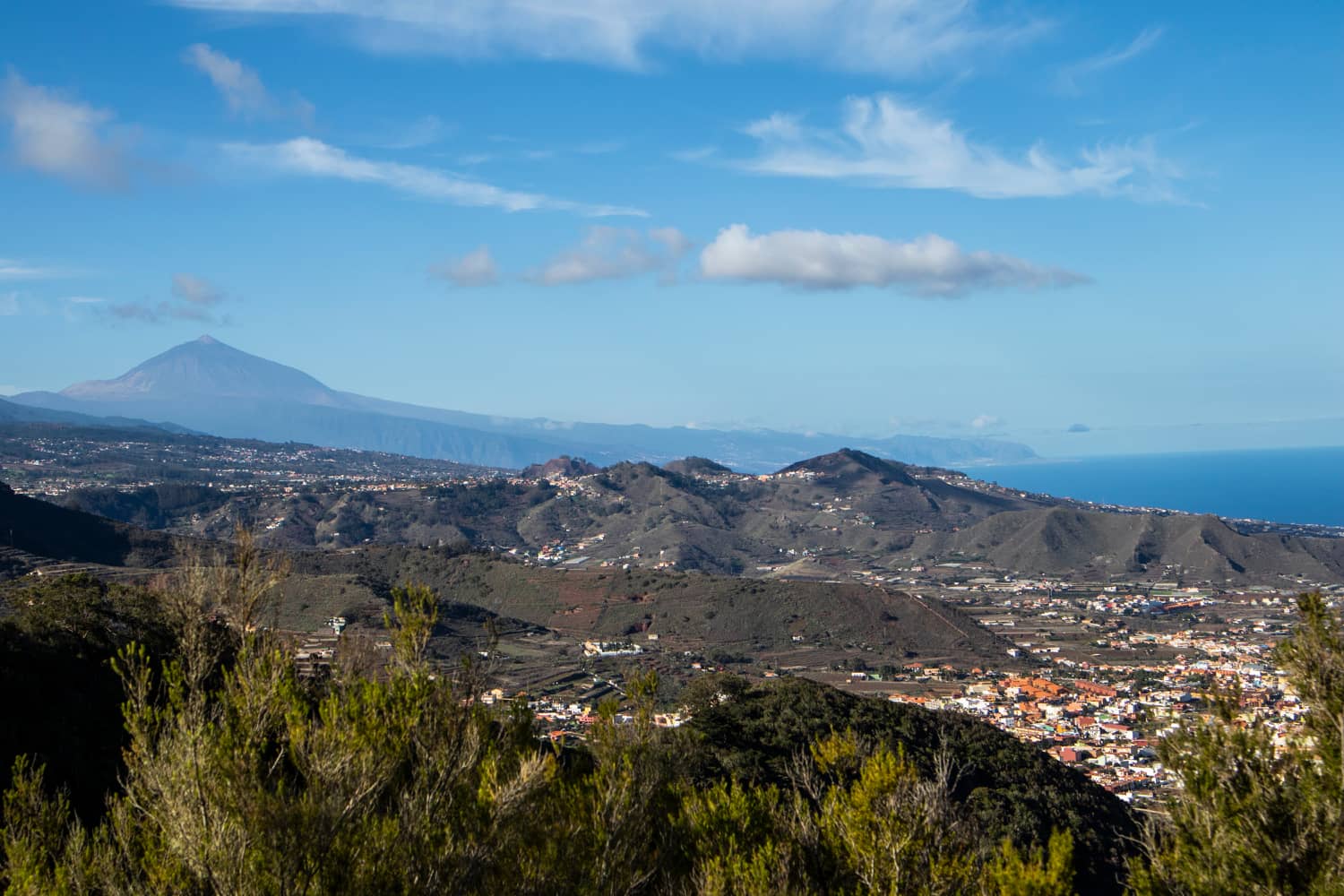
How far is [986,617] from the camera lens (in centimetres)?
6397

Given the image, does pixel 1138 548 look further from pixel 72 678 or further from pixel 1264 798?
pixel 1264 798

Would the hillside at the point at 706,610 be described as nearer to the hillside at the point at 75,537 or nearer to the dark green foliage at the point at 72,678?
the hillside at the point at 75,537

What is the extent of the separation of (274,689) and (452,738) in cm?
139

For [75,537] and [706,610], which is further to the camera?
[706,610]

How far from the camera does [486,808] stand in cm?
762

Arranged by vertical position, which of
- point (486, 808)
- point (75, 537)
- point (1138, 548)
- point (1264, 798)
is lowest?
point (75, 537)

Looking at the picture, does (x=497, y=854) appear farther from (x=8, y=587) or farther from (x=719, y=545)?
(x=719, y=545)

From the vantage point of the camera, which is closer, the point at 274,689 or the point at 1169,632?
the point at 274,689

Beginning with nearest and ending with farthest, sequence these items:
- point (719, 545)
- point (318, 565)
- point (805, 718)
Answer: point (805, 718) → point (318, 565) → point (719, 545)

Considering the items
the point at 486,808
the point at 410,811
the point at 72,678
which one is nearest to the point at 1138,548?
the point at 72,678

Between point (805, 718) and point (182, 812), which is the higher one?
point (182, 812)

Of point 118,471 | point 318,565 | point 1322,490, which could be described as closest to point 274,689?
point 318,565

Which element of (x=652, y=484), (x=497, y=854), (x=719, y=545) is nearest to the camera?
(x=497, y=854)

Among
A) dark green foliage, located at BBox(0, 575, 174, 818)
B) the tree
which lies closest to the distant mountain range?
dark green foliage, located at BBox(0, 575, 174, 818)
